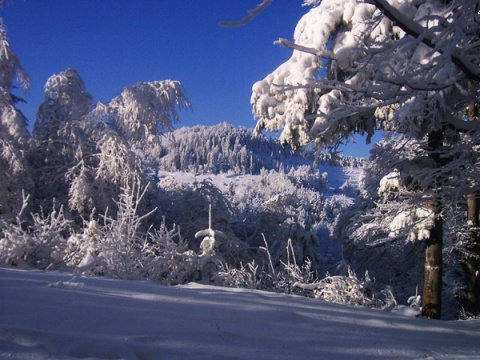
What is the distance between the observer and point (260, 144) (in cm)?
14912

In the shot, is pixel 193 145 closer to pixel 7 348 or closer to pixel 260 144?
pixel 260 144

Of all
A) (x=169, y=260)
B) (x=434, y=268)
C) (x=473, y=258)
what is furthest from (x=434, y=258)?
(x=169, y=260)

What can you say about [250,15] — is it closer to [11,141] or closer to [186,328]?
[186,328]

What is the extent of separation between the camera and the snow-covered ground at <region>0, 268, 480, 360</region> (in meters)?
1.96

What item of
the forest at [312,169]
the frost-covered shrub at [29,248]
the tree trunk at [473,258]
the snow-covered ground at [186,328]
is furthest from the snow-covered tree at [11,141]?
the tree trunk at [473,258]

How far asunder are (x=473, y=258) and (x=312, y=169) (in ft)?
15.7

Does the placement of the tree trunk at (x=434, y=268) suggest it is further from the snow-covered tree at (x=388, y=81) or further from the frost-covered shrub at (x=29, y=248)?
Result: the frost-covered shrub at (x=29, y=248)

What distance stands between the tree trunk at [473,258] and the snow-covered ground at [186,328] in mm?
5175

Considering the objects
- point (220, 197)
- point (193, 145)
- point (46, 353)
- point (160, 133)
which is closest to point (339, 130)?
point (46, 353)

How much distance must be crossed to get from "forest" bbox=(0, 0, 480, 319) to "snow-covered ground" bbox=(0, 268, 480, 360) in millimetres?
1485

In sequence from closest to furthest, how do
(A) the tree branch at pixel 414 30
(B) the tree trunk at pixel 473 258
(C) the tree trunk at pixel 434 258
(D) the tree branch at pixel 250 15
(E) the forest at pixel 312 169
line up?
(D) the tree branch at pixel 250 15, (A) the tree branch at pixel 414 30, (E) the forest at pixel 312 169, (C) the tree trunk at pixel 434 258, (B) the tree trunk at pixel 473 258

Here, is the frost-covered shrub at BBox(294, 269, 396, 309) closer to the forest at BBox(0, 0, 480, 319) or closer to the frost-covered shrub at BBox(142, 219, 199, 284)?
the forest at BBox(0, 0, 480, 319)

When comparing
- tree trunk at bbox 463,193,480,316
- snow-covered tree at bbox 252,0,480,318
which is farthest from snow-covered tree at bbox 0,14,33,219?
tree trunk at bbox 463,193,480,316

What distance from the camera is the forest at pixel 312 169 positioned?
11.5 feet
